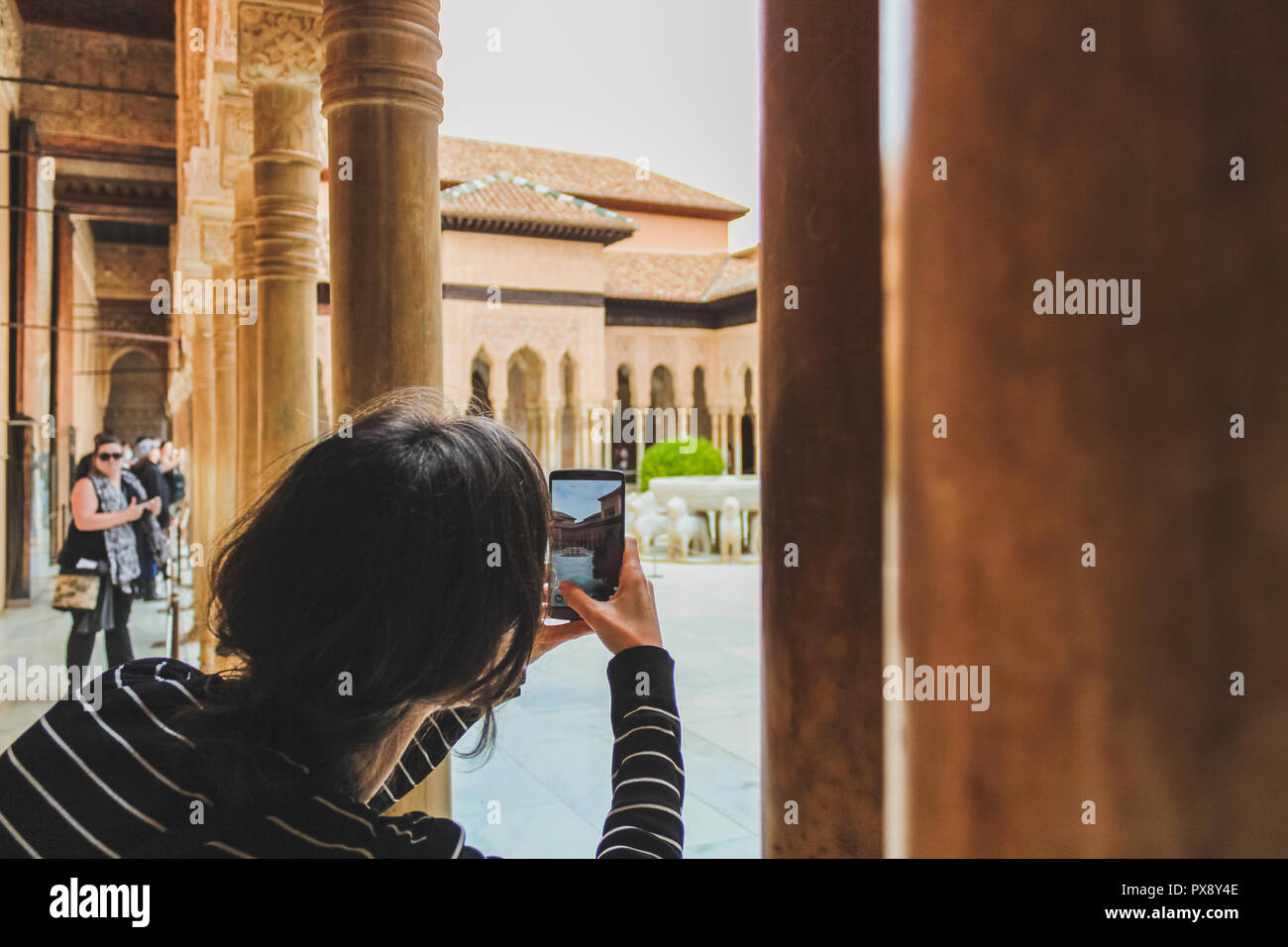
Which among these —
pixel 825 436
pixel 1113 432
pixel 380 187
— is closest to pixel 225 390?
pixel 380 187

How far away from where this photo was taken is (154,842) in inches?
32.9

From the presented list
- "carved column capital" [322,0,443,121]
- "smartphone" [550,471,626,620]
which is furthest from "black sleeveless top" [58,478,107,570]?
"smartphone" [550,471,626,620]

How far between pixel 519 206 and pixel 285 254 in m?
24.8

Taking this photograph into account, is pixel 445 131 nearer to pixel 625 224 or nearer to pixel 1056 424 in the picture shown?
pixel 625 224

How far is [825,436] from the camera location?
3.88ft

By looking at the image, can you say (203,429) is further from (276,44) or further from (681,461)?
(681,461)

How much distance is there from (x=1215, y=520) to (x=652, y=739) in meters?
0.61

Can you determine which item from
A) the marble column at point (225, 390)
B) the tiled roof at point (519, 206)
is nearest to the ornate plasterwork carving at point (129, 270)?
the tiled roof at point (519, 206)

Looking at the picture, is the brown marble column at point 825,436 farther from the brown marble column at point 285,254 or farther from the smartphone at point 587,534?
the brown marble column at point 285,254

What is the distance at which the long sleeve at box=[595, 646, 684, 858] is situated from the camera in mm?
997

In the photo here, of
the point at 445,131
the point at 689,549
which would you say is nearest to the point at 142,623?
the point at 689,549

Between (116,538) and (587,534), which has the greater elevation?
(587,534)

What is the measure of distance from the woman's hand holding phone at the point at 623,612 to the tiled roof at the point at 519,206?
91.4ft

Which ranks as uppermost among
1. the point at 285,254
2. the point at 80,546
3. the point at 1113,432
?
the point at 285,254
